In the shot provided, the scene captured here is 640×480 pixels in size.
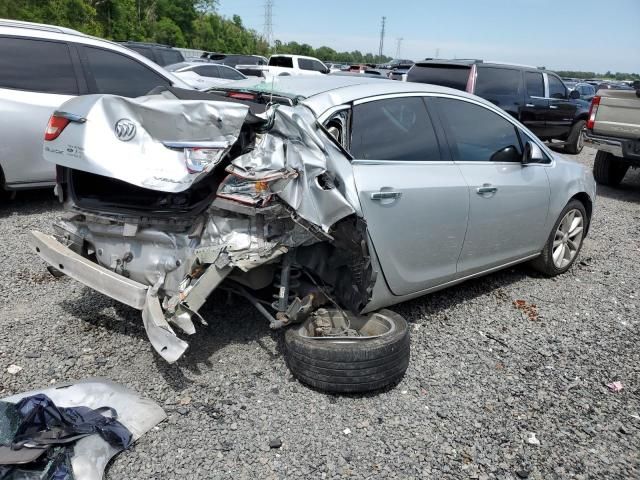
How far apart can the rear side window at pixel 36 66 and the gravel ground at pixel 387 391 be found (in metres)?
1.99

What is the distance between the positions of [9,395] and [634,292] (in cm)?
501

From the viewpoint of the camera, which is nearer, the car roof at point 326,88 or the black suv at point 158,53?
the car roof at point 326,88

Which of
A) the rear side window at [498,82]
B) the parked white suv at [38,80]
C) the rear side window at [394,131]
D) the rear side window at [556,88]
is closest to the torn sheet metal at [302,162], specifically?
the rear side window at [394,131]

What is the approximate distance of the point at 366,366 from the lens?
2.93 m

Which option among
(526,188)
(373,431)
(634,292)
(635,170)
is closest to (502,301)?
(526,188)

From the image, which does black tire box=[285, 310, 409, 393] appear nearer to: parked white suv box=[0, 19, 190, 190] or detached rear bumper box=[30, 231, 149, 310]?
detached rear bumper box=[30, 231, 149, 310]

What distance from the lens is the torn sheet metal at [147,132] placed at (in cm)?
288

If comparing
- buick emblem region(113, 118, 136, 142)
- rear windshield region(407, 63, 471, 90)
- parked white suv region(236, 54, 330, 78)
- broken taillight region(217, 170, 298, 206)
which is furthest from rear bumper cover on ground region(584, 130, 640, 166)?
parked white suv region(236, 54, 330, 78)

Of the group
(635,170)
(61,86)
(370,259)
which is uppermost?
(61,86)

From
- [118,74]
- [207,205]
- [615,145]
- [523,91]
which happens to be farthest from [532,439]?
[523,91]

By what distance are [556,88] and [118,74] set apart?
32.4 ft

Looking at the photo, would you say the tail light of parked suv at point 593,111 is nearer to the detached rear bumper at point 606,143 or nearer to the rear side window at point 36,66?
the detached rear bumper at point 606,143

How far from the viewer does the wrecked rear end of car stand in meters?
2.87

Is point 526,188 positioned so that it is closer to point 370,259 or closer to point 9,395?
point 370,259
